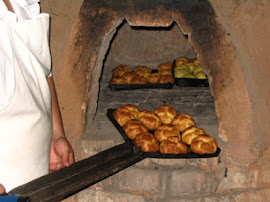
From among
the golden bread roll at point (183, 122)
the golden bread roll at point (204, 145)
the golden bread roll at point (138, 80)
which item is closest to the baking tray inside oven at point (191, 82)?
the golden bread roll at point (138, 80)

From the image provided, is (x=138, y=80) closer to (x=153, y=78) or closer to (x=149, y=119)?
(x=153, y=78)

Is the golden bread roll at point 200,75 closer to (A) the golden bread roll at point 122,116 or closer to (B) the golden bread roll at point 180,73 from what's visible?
(B) the golden bread roll at point 180,73

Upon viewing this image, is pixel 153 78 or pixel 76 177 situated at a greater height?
pixel 153 78

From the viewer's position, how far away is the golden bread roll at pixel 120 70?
311 centimetres

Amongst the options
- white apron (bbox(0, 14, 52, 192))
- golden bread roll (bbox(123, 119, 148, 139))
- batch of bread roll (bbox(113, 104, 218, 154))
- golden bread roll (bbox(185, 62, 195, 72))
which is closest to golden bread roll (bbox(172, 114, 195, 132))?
batch of bread roll (bbox(113, 104, 218, 154))

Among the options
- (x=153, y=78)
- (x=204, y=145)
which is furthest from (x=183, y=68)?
(x=204, y=145)

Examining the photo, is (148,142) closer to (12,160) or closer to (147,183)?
(147,183)

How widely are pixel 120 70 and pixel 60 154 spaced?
4.82ft

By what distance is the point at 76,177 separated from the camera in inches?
62.7

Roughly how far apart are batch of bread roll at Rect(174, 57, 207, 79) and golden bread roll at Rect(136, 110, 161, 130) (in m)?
0.74

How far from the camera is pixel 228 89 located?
2201mm

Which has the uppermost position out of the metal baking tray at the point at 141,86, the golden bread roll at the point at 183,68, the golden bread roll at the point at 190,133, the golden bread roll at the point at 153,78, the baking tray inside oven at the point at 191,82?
the golden bread roll at the point at 183,68

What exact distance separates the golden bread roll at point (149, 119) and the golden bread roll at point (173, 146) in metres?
0.25

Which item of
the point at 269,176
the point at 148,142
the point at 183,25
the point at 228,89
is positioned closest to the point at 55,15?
the point at 183,25
